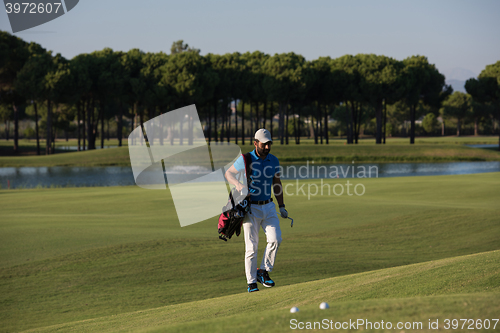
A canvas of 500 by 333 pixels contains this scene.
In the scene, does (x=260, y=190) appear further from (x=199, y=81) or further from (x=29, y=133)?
(x=29, y=133)

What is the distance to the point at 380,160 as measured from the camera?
55.8 meters

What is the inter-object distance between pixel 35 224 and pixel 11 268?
433cm

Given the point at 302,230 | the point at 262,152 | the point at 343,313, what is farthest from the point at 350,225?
the point at 343,313

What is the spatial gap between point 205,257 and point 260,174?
16.1 feet

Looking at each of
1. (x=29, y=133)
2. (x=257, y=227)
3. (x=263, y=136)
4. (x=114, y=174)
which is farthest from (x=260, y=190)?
(x=29, y=133)

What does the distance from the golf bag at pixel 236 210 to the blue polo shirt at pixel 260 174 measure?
6cm

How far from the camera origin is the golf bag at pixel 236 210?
622 cm

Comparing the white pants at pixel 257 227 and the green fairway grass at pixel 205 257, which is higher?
the white pants at pixel 257 227

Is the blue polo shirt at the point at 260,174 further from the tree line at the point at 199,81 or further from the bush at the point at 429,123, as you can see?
the bush at the point at 429,123

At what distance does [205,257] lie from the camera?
10.6 metres

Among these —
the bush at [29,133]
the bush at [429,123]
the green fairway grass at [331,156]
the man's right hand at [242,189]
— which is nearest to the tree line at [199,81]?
the green fairway grass at [331,156]

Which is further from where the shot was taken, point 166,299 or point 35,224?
point 35,224

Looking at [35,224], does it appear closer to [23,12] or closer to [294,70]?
[23,12]

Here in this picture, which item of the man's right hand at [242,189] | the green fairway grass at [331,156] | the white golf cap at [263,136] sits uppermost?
the white golf cap at [263,136]
